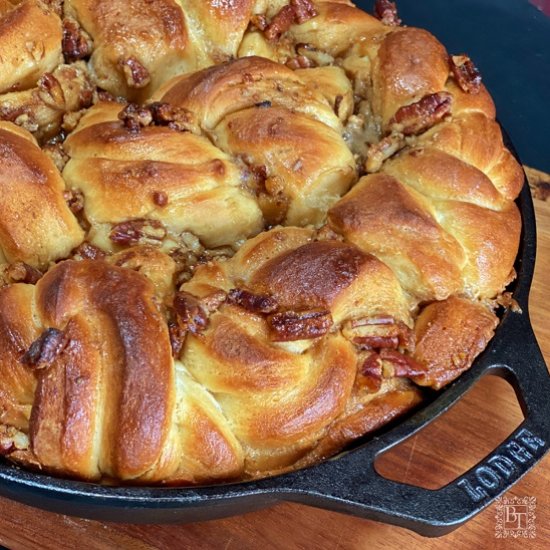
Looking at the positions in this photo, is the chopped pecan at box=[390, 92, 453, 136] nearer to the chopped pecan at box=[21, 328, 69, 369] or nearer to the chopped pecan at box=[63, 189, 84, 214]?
the chopped pecan at box=[63, 189, 84, 214]

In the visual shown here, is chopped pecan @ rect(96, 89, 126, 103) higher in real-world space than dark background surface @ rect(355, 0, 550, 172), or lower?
higher

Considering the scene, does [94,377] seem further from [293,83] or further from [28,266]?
[293,83]

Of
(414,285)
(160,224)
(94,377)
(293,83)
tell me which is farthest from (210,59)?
(94,377)

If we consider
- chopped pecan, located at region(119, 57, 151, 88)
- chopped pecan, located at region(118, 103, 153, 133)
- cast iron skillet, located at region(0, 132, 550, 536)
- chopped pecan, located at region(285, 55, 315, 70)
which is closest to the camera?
cast iron skillet, located at region(0, 132, 550, 536)

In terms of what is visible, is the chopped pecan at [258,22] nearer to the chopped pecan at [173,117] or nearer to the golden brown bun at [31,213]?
the chopped pecan at [173,117]

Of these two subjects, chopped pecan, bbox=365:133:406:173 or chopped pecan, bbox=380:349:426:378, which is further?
chopped pecan, bbox=365:133:406:173

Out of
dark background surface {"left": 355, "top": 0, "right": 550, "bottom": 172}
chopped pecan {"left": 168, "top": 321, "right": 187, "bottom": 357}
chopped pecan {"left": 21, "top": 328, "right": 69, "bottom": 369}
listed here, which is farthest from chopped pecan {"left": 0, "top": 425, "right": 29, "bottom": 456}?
dark background surface {"left": 355, "top": 0, "right": 550, "bottom": 172}

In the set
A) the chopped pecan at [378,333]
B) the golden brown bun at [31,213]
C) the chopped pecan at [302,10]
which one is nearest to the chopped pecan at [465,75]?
the chopped pecan at [302,10]
